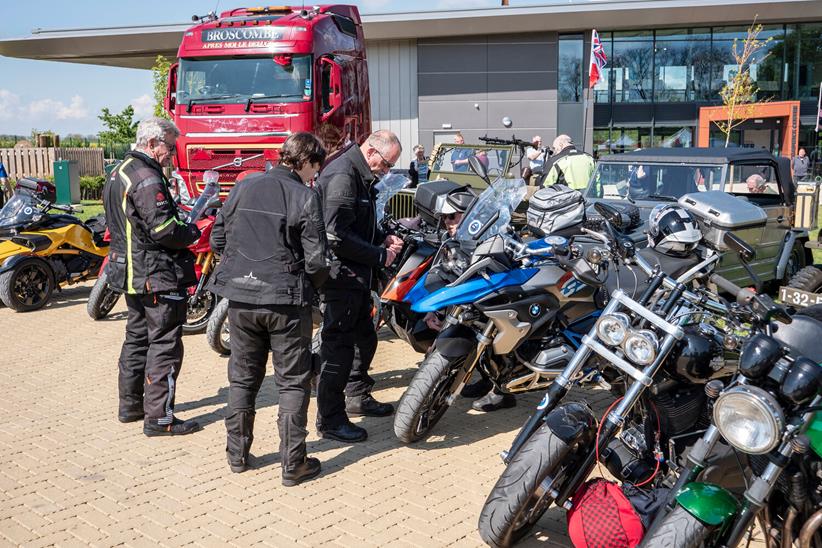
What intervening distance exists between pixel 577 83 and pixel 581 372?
22756mm

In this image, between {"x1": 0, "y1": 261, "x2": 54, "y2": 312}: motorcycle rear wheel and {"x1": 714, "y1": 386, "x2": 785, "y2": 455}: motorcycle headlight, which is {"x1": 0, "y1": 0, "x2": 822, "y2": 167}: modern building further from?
{"x1": 714, "y1": 386, "x2": 785, "y2": 455}: motorcycle headlight

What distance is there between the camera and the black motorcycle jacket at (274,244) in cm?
429

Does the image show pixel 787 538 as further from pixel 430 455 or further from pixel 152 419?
pixel 152 419

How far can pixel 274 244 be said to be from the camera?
169 inches

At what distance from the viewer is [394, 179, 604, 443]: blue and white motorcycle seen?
4.62m

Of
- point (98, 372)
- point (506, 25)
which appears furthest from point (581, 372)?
point (506, 25)

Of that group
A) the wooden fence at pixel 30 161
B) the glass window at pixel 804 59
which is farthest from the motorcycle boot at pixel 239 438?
the glass window at pixel 804 59

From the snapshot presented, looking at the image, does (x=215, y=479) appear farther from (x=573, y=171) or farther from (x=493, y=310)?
(x=573, y=171)

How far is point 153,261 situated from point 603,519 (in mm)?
3208

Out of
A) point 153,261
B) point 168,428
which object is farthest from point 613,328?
point 168,428

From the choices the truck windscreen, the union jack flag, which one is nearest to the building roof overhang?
the union jack flag

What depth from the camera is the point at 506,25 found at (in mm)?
23734

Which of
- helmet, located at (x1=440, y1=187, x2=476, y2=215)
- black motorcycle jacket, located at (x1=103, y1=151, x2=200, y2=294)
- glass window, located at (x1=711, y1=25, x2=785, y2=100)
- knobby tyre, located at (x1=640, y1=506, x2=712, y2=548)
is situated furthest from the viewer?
glass window, located at (x1=711, y1=25, x2=785, y2=100)

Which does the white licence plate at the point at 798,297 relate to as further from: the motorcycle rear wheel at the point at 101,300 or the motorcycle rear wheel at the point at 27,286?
the motorcycle rear wheel at the point at 27,286
